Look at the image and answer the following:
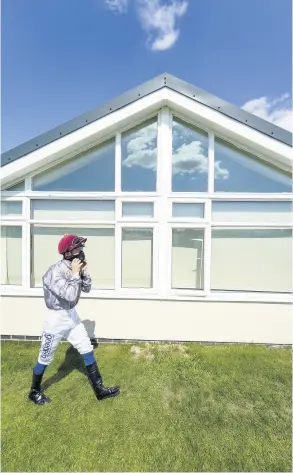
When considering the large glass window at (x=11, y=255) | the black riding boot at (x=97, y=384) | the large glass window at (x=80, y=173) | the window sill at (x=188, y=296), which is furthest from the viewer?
the large glass window at (x=11, y=255)

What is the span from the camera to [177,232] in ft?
14.8

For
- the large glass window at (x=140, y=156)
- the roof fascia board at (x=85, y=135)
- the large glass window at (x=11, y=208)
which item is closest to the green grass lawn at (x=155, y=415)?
the large glass window at (x=11, y=208)

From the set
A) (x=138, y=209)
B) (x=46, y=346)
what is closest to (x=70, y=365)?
(x=46, y=346)

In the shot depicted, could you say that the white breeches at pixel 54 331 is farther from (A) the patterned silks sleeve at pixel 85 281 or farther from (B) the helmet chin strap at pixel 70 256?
(B) the helmet chin strap at pixel 70 256

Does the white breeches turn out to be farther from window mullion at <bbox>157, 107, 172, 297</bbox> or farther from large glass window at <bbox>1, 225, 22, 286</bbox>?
large glass window at <bbox>1, 225, 22, 286</bbox>

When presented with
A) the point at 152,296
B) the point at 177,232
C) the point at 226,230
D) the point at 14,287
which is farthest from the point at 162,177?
the point at 14,287

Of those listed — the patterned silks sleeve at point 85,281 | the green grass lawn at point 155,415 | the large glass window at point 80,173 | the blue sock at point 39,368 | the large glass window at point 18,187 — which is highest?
the large glass window at point 80,173

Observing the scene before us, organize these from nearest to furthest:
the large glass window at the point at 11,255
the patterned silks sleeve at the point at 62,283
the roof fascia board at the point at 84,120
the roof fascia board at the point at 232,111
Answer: the patterned silks sleeve at the point at 62,283, the roof fascia board at the point at 232,111, the roof fascia board at the point at 84,120, the large glass window at the point at 11,255

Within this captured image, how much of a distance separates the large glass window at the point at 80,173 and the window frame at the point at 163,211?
0.11 meters

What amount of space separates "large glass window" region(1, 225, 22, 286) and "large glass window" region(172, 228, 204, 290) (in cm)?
299

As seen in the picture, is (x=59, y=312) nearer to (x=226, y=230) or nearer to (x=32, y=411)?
(x=32, y=411)

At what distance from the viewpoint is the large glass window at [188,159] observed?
4.50 m

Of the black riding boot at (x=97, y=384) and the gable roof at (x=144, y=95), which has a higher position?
the gable roof at (x=144, y=95)

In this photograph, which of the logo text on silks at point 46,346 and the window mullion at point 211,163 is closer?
the logo text on silks at point 46,346
